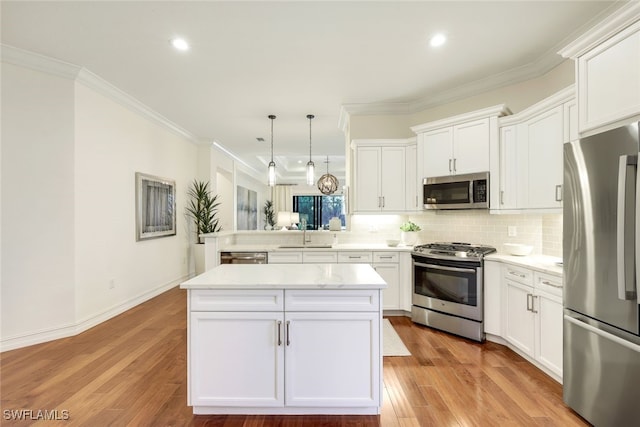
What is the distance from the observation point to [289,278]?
203cm

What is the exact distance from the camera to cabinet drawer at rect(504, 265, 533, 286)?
266cm

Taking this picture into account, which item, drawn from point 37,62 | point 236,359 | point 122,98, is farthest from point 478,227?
point 37,62

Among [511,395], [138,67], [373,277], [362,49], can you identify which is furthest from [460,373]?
[138,67]

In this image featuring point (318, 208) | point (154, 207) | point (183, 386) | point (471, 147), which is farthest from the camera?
point (318, 208)

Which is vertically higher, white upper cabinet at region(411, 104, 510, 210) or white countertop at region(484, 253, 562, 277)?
white upper cabinet at region(411, 104, 510, 210)

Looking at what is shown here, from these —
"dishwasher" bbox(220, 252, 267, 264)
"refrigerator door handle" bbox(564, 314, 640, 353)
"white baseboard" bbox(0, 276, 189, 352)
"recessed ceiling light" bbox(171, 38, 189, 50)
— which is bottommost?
"white baseboard" bbox(0, 276, 189, 352)

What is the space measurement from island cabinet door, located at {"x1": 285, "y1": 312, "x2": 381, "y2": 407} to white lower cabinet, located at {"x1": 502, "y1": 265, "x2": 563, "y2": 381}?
153cm

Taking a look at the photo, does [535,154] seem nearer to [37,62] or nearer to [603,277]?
[603,277]

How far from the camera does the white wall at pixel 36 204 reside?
2889 mm

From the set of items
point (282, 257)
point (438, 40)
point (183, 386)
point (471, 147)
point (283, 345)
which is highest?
point (438, 40)

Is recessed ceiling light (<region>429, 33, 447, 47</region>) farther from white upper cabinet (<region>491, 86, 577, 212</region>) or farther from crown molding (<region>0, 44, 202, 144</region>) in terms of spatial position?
crown molding (<region>0, 44, 202, 144</region>)

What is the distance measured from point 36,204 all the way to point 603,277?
180 inches

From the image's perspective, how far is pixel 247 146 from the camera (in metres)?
6.96

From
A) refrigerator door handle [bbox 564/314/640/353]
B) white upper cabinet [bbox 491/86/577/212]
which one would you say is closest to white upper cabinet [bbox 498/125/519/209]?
white upper cabinet [bbox 491/86/577/212]
